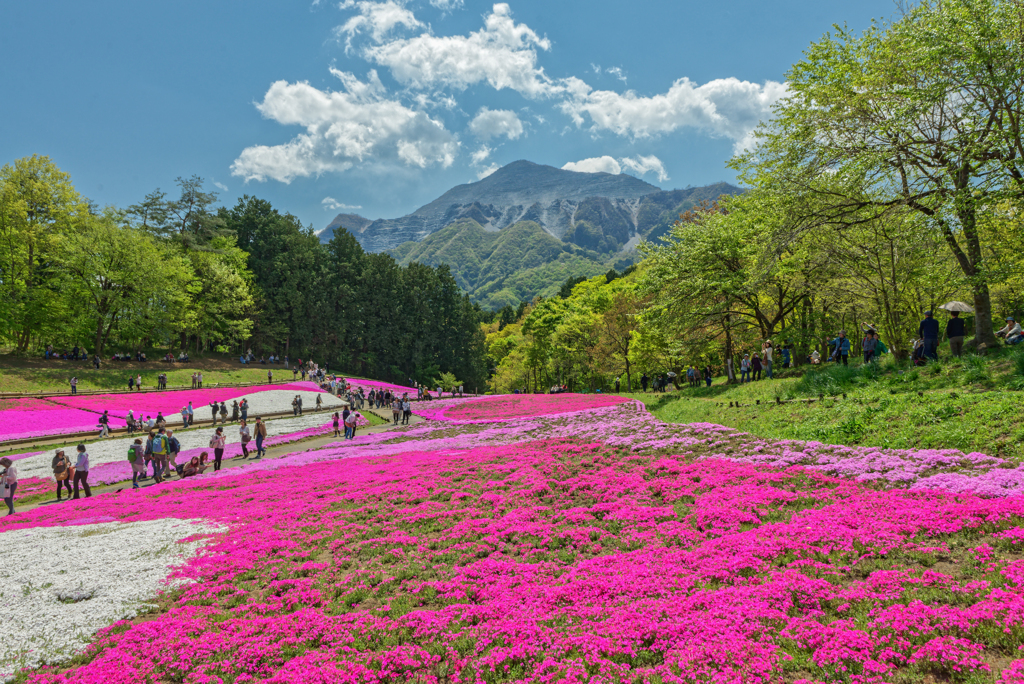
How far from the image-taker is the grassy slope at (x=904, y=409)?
416 inches

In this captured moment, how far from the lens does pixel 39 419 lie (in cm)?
3042

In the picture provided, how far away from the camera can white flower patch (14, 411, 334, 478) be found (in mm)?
22339

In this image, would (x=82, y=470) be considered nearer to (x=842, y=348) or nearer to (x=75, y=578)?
(x=75, y=578)

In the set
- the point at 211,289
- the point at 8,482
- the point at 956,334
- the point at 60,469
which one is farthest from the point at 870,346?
the point at 211,289

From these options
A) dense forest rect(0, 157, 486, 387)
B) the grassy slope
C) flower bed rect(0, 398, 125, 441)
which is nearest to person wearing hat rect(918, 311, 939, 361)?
the grassy slope

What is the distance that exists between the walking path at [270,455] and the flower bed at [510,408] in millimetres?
3248

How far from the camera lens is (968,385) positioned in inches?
518

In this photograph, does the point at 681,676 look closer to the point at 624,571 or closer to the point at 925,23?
the point at 624,571

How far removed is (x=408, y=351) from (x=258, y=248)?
1203 inches

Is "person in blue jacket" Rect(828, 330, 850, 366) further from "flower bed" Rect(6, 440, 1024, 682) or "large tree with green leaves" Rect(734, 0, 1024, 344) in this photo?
"flower bed" Rect(6, 440, 1024, 682)

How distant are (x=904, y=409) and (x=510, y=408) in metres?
26.7

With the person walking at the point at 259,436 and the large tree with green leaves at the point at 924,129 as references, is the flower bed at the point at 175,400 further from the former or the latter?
the large tree with green leaves at the point at 924,129

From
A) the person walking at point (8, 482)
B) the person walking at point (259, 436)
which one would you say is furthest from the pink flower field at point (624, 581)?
the person walking at point (259, 436)

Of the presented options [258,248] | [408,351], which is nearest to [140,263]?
[258,248]
